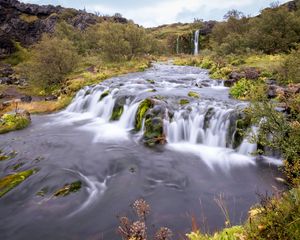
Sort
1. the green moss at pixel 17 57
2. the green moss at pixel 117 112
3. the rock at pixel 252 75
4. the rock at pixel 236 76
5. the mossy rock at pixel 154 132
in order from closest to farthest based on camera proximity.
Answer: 1. the mossy rock at pixel 154 132
2. the green moss at pixel 117 112
3. the rock at pixel 252 75
4. the rock at pixel 236 76
5. the green moss at pixel 17 57

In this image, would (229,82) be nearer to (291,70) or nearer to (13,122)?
(291,70)

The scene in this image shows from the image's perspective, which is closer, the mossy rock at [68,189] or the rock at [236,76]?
the mossy rock at [68,189]

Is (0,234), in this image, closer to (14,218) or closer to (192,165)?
(14,218)

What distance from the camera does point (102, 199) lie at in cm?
805

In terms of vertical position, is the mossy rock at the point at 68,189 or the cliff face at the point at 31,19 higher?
the cliff face at the point at 31,19

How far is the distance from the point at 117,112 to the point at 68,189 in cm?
886

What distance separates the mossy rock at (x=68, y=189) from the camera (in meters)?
8.09

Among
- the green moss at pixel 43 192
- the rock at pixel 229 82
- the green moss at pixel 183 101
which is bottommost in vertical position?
the green moss at pixel 43 192

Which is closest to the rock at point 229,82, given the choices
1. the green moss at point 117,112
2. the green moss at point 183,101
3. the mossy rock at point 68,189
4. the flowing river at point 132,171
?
the flowing river at point 132,171

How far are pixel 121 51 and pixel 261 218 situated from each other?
121 feet

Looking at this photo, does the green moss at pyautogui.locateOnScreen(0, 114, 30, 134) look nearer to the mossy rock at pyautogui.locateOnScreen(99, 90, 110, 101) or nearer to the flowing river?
the flowing river

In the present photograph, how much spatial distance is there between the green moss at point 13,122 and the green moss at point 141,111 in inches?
286

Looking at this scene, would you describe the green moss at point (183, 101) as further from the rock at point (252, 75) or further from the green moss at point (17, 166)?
the green moss at point (17, 166)

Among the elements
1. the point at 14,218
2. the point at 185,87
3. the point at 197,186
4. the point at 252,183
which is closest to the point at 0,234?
the point at 14,218
